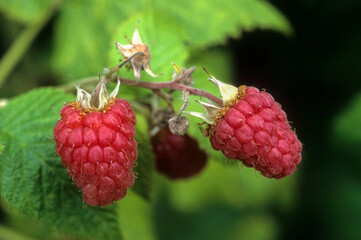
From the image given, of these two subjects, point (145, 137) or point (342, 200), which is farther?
point (342, 200)

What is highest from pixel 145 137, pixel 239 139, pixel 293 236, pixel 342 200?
pixel 239 139

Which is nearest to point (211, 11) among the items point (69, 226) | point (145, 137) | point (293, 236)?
point (145, 137)

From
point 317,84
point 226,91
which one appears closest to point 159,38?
point 226,91

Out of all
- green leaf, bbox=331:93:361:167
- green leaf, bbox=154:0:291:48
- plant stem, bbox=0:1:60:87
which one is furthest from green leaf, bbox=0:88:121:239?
green leaf, bbox=331:93:361:167

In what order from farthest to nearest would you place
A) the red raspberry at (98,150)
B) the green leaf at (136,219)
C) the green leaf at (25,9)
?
the green leaf at (25,9)
the green leaf at (136,219)
the red raspberry at (98,150)

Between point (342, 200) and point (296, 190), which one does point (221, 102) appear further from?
point (296, 190)

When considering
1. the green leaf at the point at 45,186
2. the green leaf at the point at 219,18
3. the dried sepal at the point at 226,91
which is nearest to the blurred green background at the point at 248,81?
the green leaf at the point at 219,18

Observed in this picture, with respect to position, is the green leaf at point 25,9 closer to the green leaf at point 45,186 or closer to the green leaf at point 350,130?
the green leaf at point 45,186

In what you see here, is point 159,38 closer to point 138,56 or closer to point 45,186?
point 138,56
